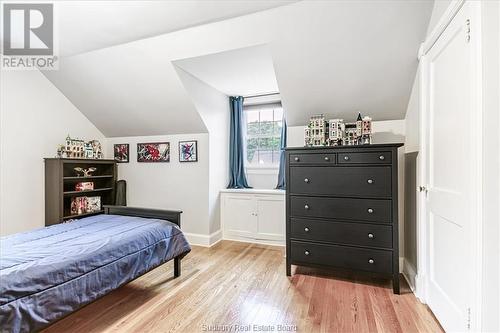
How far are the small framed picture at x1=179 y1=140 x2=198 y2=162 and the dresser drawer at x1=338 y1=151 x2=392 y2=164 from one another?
7.10ft

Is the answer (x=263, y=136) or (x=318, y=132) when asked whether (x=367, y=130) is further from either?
(x=263, y=136)

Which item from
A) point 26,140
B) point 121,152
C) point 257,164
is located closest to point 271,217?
point 257,164

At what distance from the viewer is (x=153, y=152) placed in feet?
13.3

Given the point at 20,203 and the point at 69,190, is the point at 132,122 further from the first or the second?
the point at 20,203

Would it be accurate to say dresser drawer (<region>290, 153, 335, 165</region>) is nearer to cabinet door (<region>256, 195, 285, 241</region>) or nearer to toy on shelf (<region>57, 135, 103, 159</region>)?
cabinet door (<region>256, 195, 285, 241</region>)

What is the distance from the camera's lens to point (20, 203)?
3201 mm

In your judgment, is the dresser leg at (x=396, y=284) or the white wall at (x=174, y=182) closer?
the dresser leg at (x=396, y=284)

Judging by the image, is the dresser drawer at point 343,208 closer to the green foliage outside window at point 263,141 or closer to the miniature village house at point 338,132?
the miniature village house at point 338,132

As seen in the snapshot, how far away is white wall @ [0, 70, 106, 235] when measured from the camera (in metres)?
3.04

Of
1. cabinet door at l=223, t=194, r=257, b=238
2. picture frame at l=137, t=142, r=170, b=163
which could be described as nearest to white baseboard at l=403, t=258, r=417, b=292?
cabinet door at l=223, t=194, r=257, b=238

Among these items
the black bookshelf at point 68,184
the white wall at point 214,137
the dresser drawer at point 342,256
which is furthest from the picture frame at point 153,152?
the dresser drawer at point 342,256

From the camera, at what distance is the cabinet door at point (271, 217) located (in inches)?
141

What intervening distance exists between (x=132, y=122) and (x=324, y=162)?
3.03m

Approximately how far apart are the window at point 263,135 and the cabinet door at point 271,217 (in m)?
0.66
